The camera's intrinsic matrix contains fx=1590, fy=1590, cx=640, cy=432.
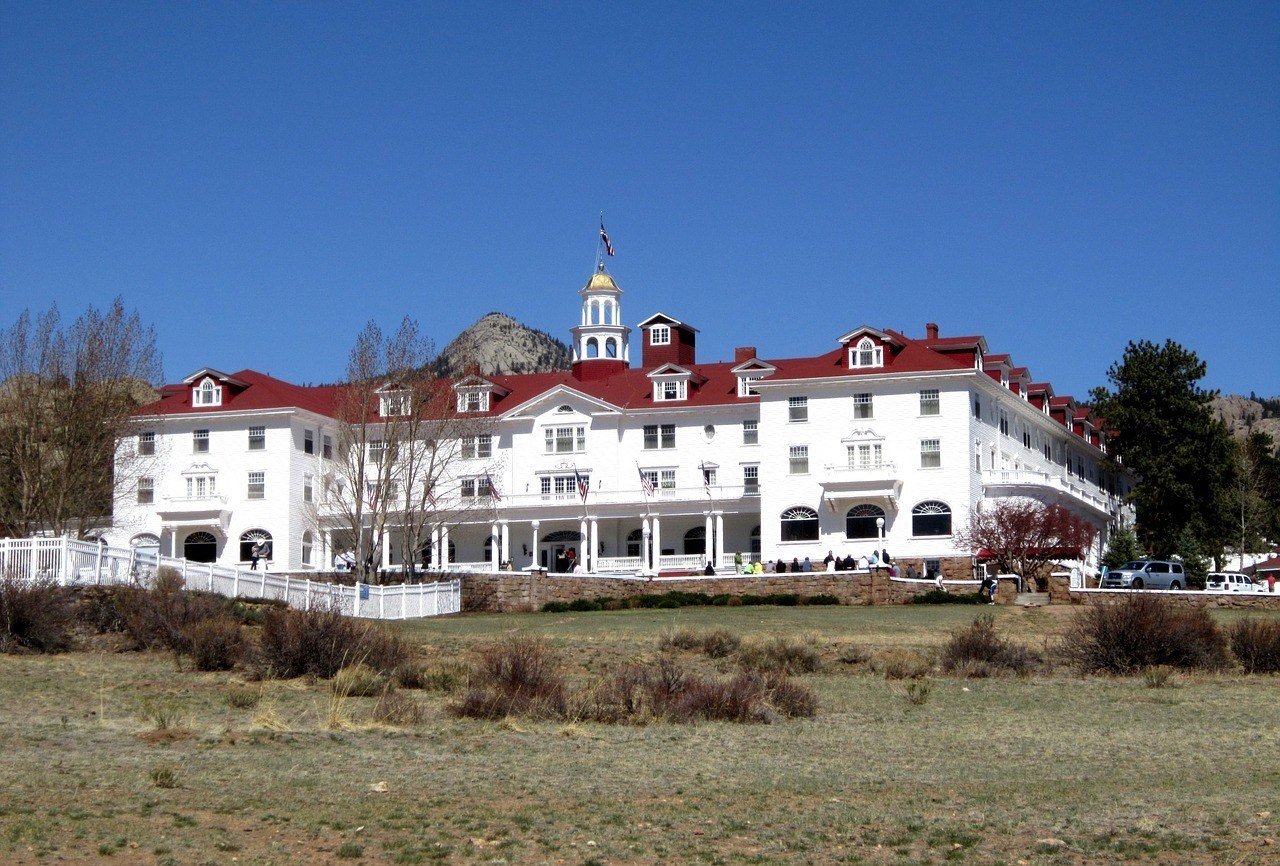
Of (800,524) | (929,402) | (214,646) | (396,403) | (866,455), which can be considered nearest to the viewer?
(214,646)

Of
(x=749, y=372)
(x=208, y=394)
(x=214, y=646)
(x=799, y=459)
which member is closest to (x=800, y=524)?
(x=799, y=459)

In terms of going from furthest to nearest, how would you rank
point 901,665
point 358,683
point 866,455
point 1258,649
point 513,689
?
point 866,455 → point 1258,649 → point 901,665 → point 358,683 → point 513,689

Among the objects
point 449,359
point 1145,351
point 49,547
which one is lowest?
point 49,547

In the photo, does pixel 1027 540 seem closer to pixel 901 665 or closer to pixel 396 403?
pixel 396 403

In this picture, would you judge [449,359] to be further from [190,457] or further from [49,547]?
[49,547]

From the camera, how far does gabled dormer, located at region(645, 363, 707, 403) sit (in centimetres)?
7485

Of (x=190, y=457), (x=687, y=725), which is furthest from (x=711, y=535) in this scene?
(x=687, y=725)

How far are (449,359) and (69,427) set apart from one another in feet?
417

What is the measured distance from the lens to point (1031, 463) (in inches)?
3009

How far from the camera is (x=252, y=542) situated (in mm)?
73938

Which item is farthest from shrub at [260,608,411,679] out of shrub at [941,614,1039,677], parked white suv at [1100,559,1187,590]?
parked white suv at [1100,559,1187,590]

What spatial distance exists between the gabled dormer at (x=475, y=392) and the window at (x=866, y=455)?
1864 cm

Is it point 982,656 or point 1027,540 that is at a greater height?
point 1027,540

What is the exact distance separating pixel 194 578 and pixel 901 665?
17968 mm
